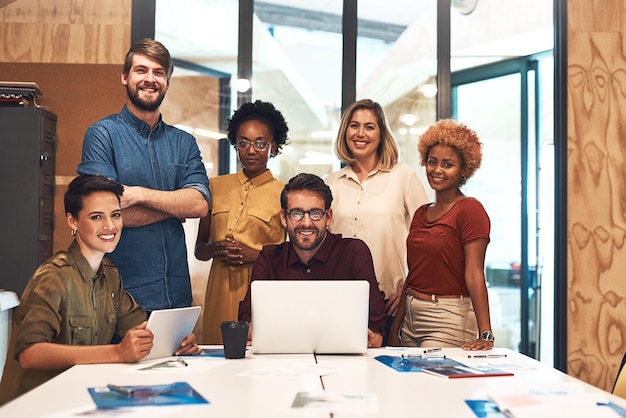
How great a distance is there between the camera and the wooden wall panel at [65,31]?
448cm

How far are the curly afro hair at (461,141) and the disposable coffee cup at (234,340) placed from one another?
1.31m

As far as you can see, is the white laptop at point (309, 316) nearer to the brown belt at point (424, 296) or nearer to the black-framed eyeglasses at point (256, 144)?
the brown belt at point (424, 296)

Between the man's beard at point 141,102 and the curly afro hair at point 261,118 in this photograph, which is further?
the curly afro hair at point 261,118

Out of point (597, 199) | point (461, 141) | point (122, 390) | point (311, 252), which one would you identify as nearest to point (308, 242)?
point (311, 252)

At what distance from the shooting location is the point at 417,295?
9.86ft

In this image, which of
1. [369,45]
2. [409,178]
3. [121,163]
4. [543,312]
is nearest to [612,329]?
[543,312]

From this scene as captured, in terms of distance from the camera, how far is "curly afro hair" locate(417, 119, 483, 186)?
3.11 m

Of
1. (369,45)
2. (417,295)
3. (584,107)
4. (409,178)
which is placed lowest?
(417,295)

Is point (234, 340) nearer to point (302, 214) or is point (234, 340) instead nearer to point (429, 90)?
point (302, 214)

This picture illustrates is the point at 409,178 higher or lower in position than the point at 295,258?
higher

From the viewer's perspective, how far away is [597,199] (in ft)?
14.9

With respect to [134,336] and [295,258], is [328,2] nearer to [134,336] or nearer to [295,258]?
[295,258]

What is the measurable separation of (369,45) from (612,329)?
241 cm

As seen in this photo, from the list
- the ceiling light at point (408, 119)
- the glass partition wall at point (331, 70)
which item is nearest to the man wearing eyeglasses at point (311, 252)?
the glass partition wall at point (331, 70)
